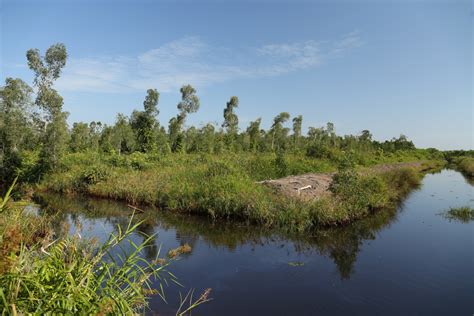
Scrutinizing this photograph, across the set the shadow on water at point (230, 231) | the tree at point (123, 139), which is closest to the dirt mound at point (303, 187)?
the shadow on water at point (230, 231)

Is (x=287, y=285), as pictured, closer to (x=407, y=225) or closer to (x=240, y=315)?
(x=240, y=315)

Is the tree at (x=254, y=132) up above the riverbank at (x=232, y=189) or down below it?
above

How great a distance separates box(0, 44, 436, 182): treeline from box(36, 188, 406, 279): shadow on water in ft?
22.8

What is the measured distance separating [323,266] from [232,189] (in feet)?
17.3

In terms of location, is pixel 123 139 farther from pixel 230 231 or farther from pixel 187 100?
pixel 230 231

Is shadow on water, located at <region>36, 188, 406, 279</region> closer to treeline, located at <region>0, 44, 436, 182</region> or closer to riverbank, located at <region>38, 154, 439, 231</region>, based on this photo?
riverbank, located at <region>38, 154, 439, 231</region>

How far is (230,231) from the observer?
10430mm

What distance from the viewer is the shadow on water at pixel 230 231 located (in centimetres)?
880

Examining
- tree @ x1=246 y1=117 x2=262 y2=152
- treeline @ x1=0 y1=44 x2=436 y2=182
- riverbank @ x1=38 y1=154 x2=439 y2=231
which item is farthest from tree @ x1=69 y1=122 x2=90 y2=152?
tree @ x1=246 y1=117 x2=262 y2=152

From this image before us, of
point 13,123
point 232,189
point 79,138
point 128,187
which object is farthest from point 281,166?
point 79,138

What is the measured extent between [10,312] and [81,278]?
2.03 feet

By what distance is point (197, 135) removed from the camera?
32.7m

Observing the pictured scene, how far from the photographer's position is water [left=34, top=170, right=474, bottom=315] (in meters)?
5.97

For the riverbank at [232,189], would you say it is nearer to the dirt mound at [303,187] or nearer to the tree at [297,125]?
the dirt mound at [303,187]
